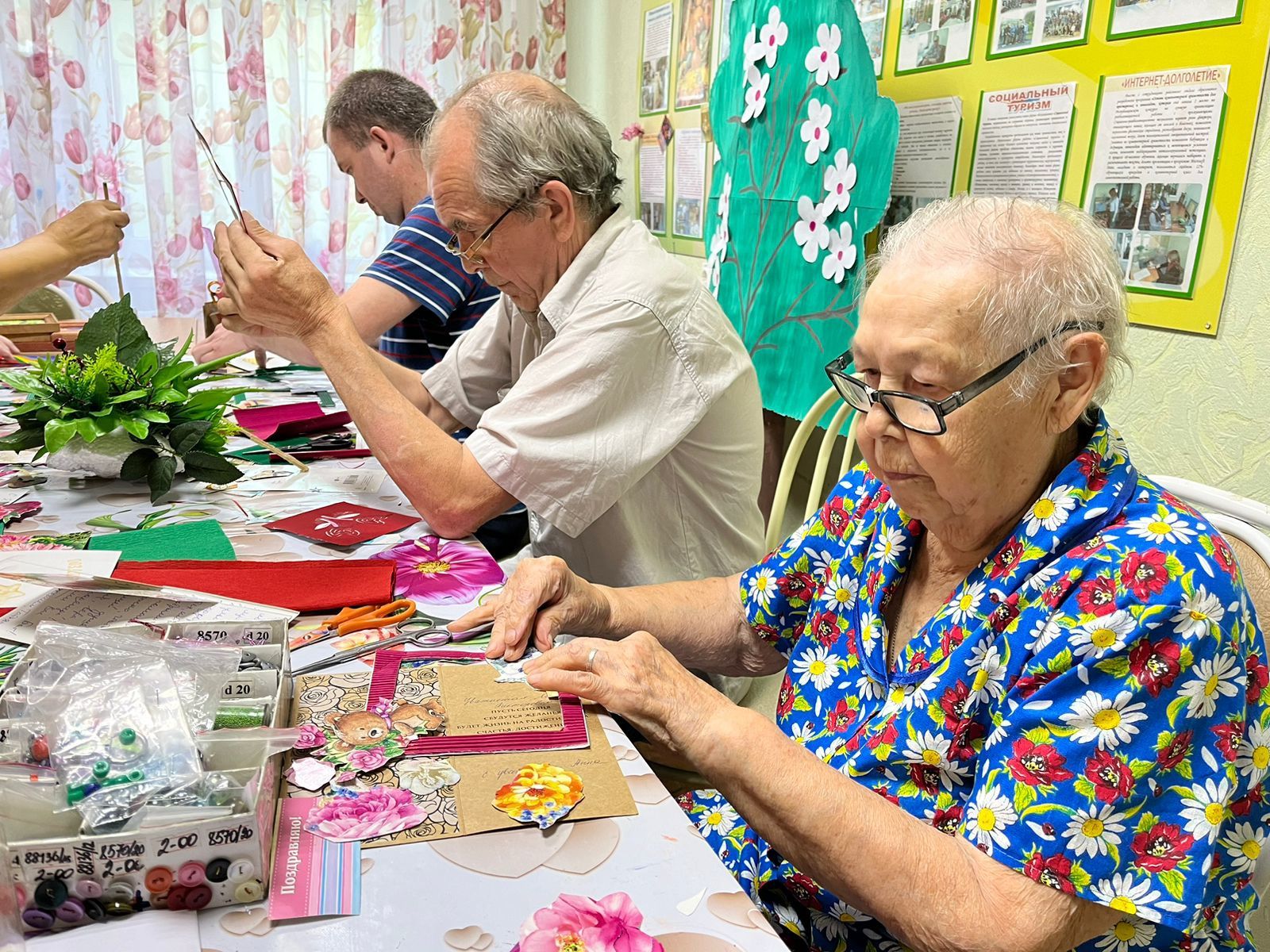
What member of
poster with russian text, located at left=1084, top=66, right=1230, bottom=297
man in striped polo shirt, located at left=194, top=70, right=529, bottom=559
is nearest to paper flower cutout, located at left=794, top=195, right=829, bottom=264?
poster with russian text, located at left=1084, top=66, right=1230, bottom=297

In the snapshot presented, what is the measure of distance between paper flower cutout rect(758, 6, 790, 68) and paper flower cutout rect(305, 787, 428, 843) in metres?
1.82

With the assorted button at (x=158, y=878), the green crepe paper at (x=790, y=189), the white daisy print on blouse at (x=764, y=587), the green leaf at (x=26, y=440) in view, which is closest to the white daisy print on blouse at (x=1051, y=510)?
the white daisy print on blouse at (x=764, y=587)

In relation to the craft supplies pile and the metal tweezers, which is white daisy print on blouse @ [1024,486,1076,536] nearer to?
the craft supplies pile

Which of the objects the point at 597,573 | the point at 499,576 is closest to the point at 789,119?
the point at 597,573

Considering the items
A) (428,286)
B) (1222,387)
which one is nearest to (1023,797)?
(1222,387)

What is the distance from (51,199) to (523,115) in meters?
2.78

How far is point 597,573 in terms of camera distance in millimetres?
1505

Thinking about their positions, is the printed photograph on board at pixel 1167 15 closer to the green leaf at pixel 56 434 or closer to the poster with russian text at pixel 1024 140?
the poster with russian text at pixel 1024 140

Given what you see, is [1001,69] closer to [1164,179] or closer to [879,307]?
[1164,179]

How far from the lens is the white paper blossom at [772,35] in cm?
206

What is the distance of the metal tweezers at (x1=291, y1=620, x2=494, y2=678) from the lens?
958 mm

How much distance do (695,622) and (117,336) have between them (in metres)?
1.08

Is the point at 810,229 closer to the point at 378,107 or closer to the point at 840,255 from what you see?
the point at 840,255

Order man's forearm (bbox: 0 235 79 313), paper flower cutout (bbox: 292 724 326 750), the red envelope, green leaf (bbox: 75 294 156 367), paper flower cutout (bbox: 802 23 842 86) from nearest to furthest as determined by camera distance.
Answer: paper flower cutout (bbox: 292 724 326 750), the red envelope, green leaf (bbox: 75 294 156 367), man's forearm (bbox: 0 235 79 313), paper flower cutout (bbox: 802 23 842 86)
